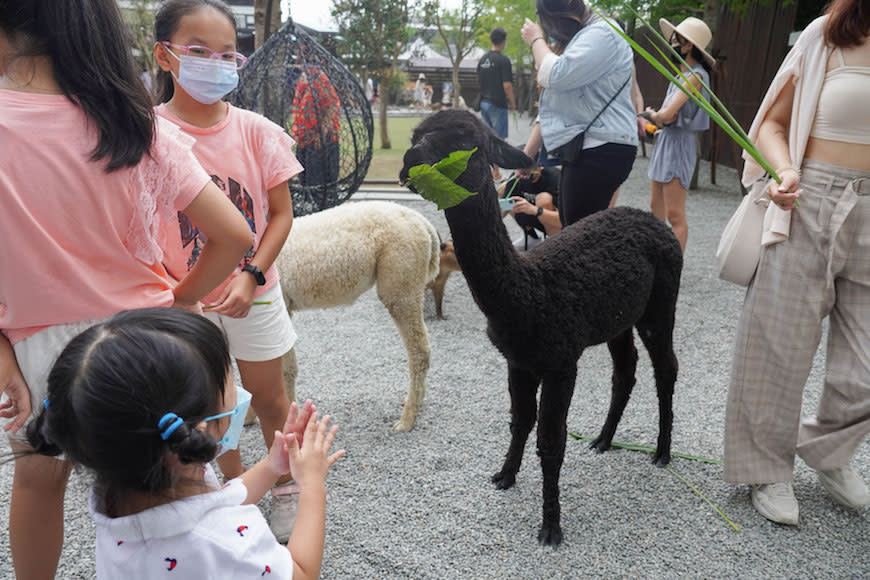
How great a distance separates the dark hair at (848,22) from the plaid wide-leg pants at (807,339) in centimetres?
41

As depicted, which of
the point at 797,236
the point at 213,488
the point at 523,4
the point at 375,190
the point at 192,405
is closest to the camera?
the point at 192,405

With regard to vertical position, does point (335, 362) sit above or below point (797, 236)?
below

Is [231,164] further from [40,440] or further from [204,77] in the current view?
[40,440]

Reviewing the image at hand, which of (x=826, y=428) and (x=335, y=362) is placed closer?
(x=826, y=428)

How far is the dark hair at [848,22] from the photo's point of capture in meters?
1.95

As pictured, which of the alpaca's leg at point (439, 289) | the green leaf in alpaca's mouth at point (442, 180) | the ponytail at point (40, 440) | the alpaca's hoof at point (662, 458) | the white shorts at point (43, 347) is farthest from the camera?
the alpaca's leg at point (439, 289)

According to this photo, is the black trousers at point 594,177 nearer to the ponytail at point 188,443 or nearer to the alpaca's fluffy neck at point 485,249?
the alpaca's fluffy neck at point 485,249

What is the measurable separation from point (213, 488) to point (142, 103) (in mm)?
852

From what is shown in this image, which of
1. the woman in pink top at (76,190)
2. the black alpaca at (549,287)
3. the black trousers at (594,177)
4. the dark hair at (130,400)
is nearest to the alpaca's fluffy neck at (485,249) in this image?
the black alpaca at (549,287)

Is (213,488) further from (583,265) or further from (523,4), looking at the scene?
(523,4)

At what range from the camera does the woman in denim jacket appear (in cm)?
316

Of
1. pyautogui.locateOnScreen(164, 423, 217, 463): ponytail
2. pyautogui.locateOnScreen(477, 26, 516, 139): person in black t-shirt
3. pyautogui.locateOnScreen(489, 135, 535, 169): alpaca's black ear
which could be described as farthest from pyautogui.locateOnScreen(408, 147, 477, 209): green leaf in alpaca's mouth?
pyautogui.locateOnScreen(477, 26, 516, 139): person in black t-shirt

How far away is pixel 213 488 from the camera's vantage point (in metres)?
1.24

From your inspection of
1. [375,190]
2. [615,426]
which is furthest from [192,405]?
[375,190]
